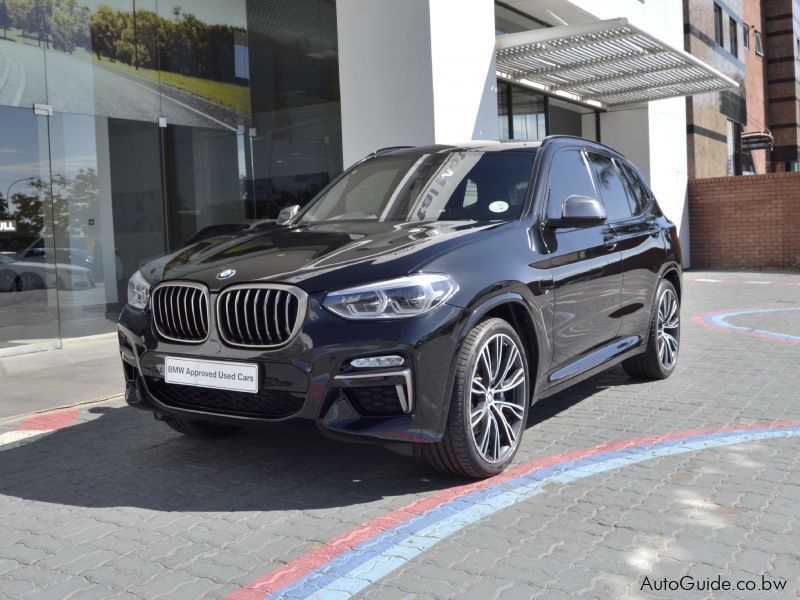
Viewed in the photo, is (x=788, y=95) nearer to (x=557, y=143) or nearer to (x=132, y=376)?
(x=557, y=143)

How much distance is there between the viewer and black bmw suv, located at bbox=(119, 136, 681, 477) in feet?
12.6

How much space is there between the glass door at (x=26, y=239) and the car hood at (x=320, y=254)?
620cm

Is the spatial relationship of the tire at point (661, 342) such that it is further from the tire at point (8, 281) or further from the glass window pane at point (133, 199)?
the glass window pane at point (133, 199)

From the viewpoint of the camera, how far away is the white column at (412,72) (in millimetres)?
11109

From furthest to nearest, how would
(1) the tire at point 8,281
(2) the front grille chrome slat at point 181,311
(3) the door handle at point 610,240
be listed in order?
1. (1) the tire at point 8,281
2. (3) the door handle at point 610,240
3. (2) the front grille chrome slat at point 181,311

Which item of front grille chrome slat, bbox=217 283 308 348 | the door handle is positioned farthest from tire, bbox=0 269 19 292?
the door handle

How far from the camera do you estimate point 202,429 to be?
5160 mm

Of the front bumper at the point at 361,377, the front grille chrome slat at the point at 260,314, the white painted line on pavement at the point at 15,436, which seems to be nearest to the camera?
the front bumper at the point at 361,377

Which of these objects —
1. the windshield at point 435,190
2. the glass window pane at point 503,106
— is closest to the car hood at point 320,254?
the windshield at point 435,190

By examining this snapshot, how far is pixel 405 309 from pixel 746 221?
730 inches

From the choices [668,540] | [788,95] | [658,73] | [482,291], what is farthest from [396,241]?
[788,95]

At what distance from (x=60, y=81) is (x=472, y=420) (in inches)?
345

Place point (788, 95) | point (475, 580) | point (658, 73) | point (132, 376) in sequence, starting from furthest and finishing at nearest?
point (788, 95) → point (658, 73) → point (132, 376) → point (475, 580)

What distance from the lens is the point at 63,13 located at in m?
10.8
